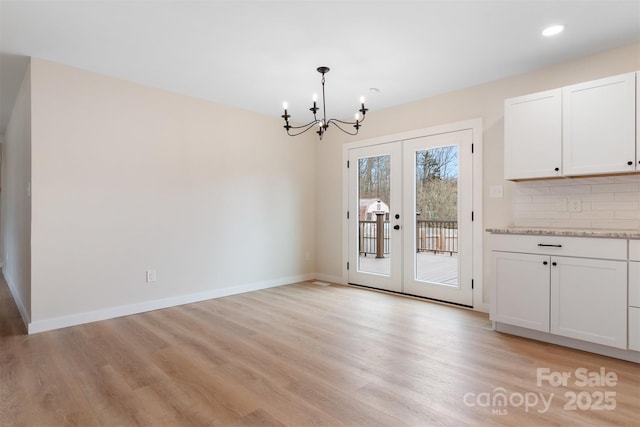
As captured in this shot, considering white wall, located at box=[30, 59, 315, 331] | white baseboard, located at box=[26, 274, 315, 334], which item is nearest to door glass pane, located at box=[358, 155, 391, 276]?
white wall, located at box=[30, 59, 315, 331]

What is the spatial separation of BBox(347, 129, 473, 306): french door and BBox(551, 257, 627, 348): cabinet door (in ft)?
3.73

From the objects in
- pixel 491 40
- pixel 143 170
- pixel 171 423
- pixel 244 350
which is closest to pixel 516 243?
pixel 491 40

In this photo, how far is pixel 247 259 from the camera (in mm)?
4855

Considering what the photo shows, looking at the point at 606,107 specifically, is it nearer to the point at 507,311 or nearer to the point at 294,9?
the point at 507,311

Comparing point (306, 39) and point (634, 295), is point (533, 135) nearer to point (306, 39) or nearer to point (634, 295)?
point (634, 295)

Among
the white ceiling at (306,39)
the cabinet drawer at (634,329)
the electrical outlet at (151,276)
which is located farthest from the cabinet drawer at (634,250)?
the electrical outlet at (151,276)

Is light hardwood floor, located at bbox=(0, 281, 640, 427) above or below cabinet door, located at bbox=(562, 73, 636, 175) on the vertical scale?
below

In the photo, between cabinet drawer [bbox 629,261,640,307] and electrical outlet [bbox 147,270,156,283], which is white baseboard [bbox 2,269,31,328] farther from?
cabinet drawer [bbox 629,261,640,307]

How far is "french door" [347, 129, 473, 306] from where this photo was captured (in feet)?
13.2

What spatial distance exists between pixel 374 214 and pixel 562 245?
2.47 meters

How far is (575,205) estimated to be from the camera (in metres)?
3.20

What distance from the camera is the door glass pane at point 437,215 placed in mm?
4105

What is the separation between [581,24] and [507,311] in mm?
2407

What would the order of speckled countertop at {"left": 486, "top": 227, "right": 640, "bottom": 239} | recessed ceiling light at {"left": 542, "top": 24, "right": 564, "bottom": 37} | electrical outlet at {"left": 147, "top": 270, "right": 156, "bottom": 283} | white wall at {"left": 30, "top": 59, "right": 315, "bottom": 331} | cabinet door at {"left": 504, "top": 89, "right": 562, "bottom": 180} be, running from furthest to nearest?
electrical outlet at {"left": 147, "top": 270, "right": 156, "bottom": 283} → white wall at {"left": 30, "top": 59, "right": 315, "bottom": 331} → cabinet door at {"left": 504, "top": 89, "right": 562, "bottom": 180} → recessed ceiling light at {"left": 542, "top": 24, "right": 564, "bottom": 37} → speckled countertop at {"left": 486, "top": 227, "right": 640, "bottom": 239}
